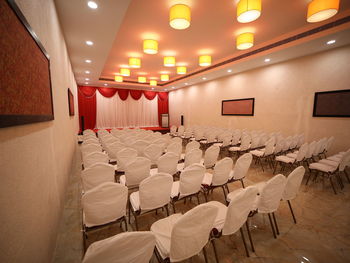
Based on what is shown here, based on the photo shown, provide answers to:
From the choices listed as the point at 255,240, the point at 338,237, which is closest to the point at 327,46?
the point at 338,237

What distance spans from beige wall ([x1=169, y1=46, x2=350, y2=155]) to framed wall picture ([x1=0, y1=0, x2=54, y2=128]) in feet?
27.0

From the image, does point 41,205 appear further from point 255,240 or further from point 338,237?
point 338,237

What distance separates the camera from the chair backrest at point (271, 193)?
6.23 feet

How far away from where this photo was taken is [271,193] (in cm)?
196

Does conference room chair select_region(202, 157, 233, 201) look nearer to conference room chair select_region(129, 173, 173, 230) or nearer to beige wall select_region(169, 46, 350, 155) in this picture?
conference room chair select_region(129, 173, 173, 230)

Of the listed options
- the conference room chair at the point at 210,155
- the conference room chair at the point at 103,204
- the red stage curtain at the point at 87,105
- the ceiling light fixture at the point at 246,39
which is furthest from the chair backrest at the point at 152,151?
the red stage curtain at the point at 87,105

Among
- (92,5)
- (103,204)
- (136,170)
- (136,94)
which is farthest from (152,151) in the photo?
(136,94)

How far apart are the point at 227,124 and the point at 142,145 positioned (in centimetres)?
670

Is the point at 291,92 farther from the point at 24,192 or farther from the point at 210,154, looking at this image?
the point at 24,192

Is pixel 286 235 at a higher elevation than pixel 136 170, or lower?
lower

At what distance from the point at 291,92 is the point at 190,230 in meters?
7.75

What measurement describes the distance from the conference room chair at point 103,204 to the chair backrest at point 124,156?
4.97ft

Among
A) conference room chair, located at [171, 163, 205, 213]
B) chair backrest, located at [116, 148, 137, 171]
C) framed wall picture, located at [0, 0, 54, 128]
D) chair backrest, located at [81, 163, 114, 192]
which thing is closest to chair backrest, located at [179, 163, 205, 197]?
conference room chair, located at [171, 163, 205, 213]

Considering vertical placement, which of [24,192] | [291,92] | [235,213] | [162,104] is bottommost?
[235,213]
